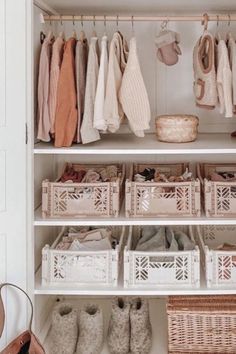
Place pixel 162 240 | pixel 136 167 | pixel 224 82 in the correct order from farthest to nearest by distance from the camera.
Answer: pixel 136 167 → pixel 162 240 → pixel 224 82

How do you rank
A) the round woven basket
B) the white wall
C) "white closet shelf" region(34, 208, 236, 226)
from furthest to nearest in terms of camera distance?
the round woven basket → "white closet shelf" region(34, 208, 236, 226) → the white wall

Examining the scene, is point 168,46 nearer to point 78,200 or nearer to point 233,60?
point 233,60

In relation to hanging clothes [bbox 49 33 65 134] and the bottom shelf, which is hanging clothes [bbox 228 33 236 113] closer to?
hanging clothes [bbox 49 33 65 134]

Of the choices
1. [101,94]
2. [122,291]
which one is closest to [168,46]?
[101,94]

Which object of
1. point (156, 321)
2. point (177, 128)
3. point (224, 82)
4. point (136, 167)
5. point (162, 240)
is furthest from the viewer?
point (136, 167)

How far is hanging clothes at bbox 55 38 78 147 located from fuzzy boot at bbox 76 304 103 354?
2.74 feet

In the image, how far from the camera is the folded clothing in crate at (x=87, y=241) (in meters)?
2.31

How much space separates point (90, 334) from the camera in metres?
2.22

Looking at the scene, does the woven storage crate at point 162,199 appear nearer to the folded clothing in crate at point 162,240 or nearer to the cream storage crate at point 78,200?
the cream storage crate at point 78,200

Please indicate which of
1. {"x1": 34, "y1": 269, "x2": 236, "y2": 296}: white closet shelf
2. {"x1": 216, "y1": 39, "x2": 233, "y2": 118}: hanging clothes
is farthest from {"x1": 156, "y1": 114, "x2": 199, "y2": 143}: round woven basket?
{"x1": 34, "y1": 269, "x2": 236, "y2": 296}: white closet shelf

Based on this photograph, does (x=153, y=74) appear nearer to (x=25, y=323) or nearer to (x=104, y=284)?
(x=104, y=284)

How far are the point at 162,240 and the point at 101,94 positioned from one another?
2.75 feet

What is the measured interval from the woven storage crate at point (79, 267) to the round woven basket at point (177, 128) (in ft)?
2.05

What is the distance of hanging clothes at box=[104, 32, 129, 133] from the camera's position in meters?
2.12
